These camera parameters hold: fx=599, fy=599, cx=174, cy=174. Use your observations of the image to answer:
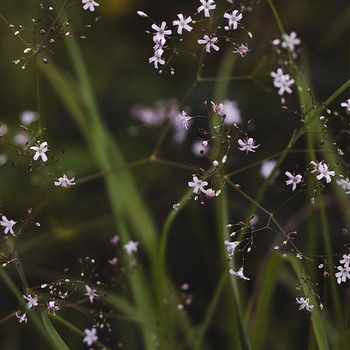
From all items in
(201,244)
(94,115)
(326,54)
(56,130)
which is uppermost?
(326,54)

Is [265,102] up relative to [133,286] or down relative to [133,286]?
up

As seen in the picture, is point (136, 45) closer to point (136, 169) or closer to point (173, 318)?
point (136, 169)

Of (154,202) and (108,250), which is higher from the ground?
(154,202)

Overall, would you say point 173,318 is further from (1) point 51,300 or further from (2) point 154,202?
(1) point 51,300

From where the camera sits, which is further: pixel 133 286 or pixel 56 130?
pixel 56 130

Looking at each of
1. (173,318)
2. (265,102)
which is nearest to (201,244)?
(173,318)

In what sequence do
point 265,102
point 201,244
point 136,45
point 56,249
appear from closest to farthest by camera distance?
point 201,244, point 56,249, point 265,102, point 136,45

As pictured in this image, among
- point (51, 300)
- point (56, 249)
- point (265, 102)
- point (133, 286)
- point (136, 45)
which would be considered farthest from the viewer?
point (136, 45)

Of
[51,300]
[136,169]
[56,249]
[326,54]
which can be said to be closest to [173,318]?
[56,249]

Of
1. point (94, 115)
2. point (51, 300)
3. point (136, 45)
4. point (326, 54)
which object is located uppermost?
point (136, 45)
